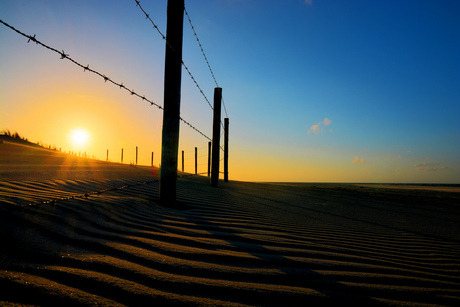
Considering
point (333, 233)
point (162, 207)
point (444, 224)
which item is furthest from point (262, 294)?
point (444, 224)

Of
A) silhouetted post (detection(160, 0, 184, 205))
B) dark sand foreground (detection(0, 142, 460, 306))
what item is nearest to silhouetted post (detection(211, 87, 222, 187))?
silhouetted post (detection(160, 0, 184, 205))

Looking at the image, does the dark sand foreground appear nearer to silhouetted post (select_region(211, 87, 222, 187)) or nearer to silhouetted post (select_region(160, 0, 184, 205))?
silhouetted post (select_region(160, 0, 184, 205))

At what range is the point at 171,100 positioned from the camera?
3.47 m

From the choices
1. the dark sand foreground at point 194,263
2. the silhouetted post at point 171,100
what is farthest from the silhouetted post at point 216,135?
the dark sand foreground at point 194,263

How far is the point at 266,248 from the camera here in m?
2.18

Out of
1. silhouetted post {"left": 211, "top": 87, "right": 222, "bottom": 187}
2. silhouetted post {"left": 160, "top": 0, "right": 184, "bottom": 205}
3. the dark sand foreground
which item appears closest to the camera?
the dark sand foreground

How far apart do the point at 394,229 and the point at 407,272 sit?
2248 millimetres

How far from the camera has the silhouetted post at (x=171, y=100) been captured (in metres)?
3.43

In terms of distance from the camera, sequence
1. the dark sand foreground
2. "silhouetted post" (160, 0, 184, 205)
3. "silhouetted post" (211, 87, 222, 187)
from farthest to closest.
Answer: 1. "silhouetted post" (211, 87, 222, 187)
2. "silhouetted post" (160, 0, 184, 205)
3. the dark sand foreground

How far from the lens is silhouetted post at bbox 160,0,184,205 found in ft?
11.3

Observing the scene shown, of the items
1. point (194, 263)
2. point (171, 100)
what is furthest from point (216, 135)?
point (194, 263)

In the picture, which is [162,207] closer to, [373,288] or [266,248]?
[266,248]

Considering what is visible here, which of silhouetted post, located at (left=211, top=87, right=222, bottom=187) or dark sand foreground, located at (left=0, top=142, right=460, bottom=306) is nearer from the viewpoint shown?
dark sand foreground, located at (left=0, top=142, right=460, bottom=306)

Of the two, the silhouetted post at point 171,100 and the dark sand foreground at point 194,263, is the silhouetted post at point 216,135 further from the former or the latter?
the dark sand foreground at point 194,263
